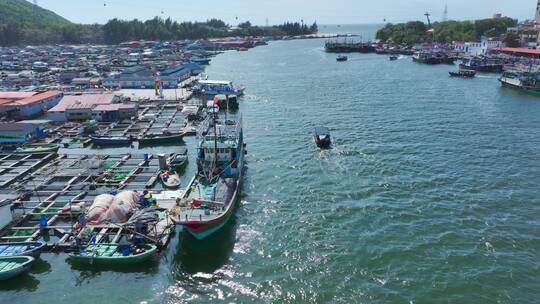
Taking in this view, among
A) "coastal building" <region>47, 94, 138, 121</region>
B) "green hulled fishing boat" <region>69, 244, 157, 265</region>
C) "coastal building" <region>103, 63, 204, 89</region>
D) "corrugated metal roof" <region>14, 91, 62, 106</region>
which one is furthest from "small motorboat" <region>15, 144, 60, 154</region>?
"coastal building" <region>103, 63, 204, 89</region>

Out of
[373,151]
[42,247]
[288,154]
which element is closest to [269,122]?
[288,154]

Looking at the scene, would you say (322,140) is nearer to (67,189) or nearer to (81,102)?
(67,189)

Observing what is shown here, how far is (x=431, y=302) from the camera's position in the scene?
28203mm

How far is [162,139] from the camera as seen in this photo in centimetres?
6369

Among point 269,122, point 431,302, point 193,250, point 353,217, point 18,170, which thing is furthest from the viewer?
point 269,122

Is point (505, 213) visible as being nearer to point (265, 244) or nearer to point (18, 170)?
point (265, 244)

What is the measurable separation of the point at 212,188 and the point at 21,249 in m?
16.9

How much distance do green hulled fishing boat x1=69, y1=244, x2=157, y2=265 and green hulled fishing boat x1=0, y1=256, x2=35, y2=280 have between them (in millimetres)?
3062

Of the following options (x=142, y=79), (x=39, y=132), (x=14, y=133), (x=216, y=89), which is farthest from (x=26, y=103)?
(x=216, y=89)

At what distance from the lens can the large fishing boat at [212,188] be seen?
34844 millimetres

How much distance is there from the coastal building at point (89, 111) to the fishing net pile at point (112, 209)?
40430 millimetres

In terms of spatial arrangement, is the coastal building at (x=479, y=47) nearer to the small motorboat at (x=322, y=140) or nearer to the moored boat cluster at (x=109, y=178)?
the moored boat cluster at (x=109, y=178)

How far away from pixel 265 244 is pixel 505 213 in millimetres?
24292

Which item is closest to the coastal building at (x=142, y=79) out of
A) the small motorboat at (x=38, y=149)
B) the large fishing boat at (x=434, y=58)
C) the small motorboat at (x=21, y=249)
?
the small motorboat at (x=38, y=149)
